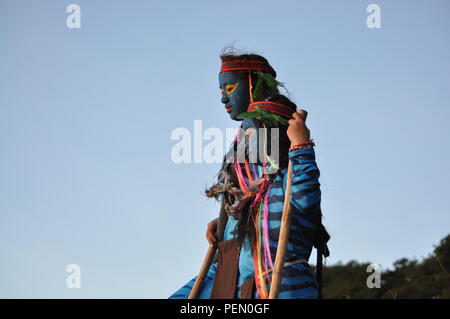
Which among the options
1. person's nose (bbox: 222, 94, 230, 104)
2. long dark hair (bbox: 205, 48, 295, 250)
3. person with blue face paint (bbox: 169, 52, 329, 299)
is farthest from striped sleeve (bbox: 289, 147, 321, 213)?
person's nose (bbox: 222, 94, 230, 104)

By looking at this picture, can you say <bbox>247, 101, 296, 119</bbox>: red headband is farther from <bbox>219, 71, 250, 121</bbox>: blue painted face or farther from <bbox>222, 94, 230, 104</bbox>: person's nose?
<bbox>222, 94, 230, 104</bbox>: person's nose

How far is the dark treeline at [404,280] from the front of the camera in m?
18.5

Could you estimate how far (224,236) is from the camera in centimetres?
585

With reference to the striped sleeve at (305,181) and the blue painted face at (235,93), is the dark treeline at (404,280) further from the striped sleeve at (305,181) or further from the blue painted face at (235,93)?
the striped sleeve at (305,181)

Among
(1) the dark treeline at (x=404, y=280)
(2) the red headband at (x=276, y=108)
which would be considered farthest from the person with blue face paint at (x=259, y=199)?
(1) the dark treeline at (x=404, y=280)

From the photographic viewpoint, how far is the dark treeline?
1845cm

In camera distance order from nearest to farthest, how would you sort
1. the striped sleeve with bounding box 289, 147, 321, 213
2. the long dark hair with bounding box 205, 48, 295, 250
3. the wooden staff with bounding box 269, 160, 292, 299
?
the wooden staff with bounding box 269, 160, 292, 299
the striped sleeve with bounding box 289, 147, 321, 213
the long dark hair with bounding box 205, 48, 295, 250

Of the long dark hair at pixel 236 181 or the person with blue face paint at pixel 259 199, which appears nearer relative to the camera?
the person with blue face paint at pixel 259 199

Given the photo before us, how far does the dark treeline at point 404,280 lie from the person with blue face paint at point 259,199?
1255cm

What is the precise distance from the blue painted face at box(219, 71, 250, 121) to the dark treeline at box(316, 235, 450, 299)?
12.5 meters
